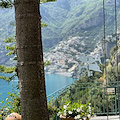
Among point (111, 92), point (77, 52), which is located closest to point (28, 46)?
point (111, 92)

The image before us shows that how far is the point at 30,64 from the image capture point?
1.02 meters

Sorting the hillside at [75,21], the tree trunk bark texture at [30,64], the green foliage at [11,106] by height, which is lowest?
the green foliage at [11,106]

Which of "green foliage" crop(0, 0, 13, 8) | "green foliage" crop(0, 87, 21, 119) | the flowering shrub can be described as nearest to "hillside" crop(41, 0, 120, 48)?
"green foliage" crop(0, 87, 21, 119)

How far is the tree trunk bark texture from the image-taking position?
1.03 meters

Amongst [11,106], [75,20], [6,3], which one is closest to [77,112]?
[11,106]

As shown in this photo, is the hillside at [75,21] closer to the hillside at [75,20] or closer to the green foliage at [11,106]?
the hillside at [75,20]

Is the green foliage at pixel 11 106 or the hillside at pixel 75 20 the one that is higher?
the hillside at pixel 75 20

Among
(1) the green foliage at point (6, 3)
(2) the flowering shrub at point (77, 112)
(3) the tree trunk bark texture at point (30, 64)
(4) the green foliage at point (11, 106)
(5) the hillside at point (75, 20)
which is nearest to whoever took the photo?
(3) the tree trunk bark texture at point (30, 64)

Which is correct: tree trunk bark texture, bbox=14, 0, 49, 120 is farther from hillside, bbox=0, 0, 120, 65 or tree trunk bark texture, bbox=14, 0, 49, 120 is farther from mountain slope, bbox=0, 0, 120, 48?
mountain slope, bbox=0, 0, 120, 48

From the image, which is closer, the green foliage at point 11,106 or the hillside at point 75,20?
the green foliage at point 11,106

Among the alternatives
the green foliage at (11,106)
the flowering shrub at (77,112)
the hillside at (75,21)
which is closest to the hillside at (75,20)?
the hillside at (75,21)

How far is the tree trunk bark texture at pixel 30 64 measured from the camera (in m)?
1.03

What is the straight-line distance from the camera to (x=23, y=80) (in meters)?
1.04

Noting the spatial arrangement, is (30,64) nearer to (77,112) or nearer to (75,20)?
(77,112)
